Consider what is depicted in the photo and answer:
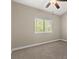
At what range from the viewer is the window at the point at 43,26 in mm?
6871

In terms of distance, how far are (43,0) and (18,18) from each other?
66.9 inches

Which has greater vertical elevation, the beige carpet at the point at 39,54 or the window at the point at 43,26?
the window at the point at 43,26

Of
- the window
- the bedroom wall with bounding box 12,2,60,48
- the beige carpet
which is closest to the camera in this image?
the beige carpet

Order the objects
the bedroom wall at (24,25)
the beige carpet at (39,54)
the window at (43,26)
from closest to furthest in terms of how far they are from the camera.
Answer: the beige carpet at (39,54) → the bedroom wall at (24,25) → the window at (43,26)

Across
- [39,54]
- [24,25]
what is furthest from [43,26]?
[39,54]

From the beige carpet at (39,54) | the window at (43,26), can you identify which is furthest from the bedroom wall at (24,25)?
the beige carpet at (39,54)

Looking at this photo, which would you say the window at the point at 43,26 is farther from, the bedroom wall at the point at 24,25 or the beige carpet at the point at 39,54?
the beige carpet at the point at 39,54

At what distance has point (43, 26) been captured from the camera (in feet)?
24.8

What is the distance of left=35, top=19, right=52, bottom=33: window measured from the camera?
687 cm

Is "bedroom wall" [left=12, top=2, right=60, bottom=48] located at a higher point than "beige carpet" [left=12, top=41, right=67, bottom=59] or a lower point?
higher

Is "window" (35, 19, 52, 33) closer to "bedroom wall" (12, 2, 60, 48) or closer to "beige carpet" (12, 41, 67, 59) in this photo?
"bedroom wall" (12, 2, 60, 48)

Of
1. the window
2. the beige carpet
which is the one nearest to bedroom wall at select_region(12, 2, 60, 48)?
the window

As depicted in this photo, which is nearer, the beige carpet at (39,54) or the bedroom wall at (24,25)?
the beige carpet at (39,54)
